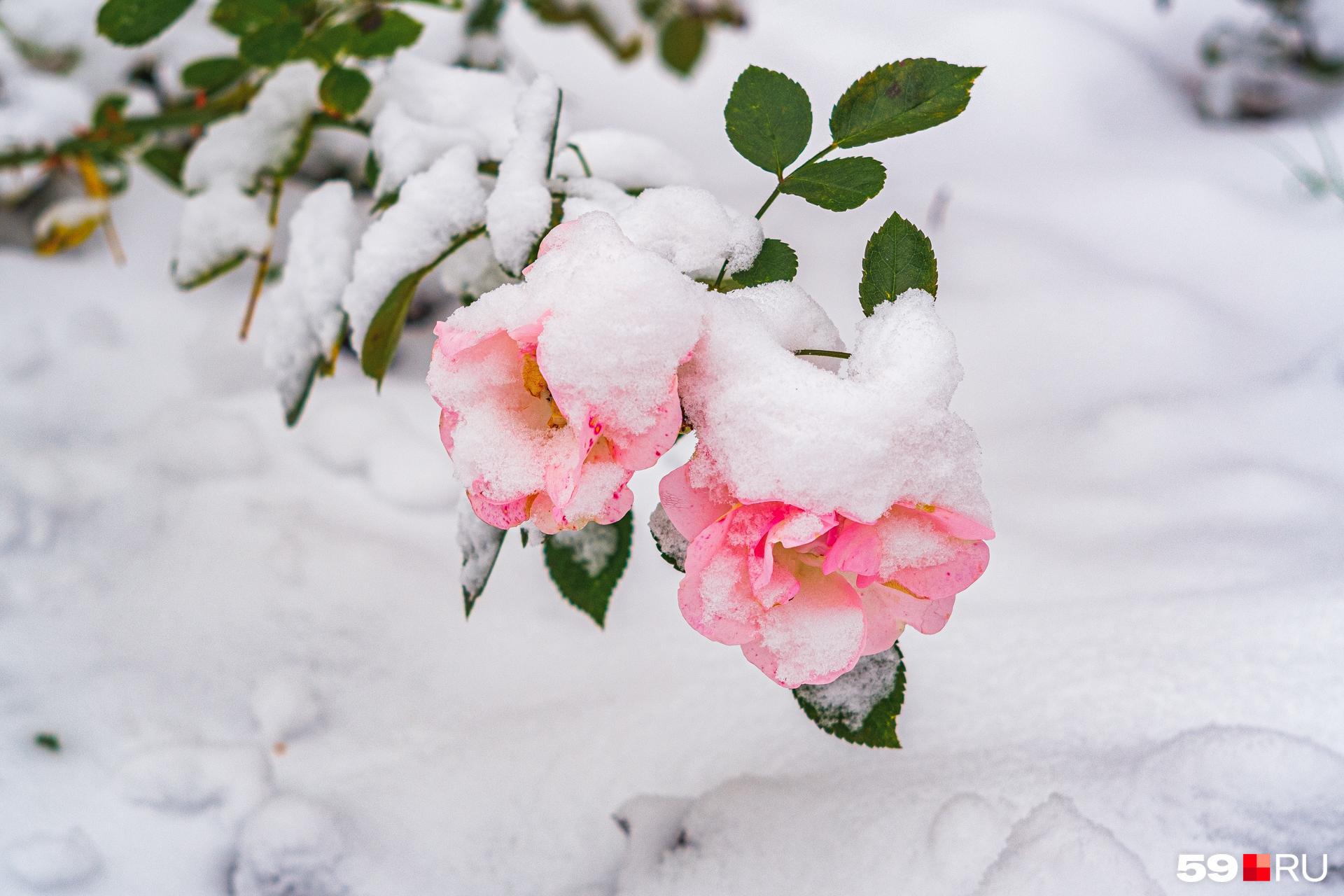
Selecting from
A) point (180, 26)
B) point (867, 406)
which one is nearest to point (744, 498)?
point (867, 406)

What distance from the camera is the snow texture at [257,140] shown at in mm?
833

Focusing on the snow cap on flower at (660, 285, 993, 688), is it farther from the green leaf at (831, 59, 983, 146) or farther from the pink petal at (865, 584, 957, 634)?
the green leaf at (831, 59, 983, 146)

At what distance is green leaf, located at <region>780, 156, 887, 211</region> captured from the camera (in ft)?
1.62

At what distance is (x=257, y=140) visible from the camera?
836 millimetres

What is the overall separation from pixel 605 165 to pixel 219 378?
0.65 meters

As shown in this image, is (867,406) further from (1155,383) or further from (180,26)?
(180,26)

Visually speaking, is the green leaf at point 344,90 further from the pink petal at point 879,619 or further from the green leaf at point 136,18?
the pink petal at point 879,619

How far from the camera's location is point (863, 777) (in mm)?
684

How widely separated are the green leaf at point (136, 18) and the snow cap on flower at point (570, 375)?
51 centimetres

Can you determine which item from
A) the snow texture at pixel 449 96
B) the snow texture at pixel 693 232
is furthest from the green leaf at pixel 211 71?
the snow texture at pixel 693 232

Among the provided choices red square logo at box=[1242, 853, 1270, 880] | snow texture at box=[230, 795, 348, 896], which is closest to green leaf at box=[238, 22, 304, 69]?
snow texture at box=[230, 795, 348, 896]

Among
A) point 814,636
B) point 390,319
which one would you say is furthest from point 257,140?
point 814,636

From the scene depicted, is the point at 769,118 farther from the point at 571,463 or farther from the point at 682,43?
the point at 682,43

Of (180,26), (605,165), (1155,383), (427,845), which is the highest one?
(605,165)
